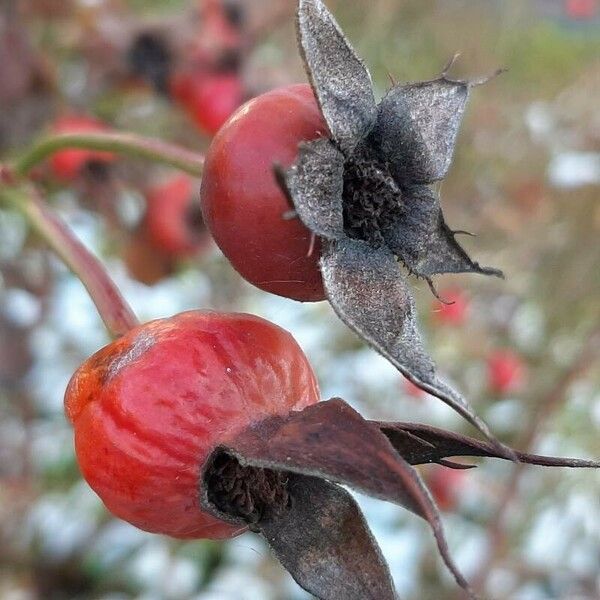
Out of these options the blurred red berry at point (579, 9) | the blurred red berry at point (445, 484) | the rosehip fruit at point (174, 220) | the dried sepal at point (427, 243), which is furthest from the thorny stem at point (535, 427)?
the blurred red berry at point (579, 9)

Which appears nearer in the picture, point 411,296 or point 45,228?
point 411,296

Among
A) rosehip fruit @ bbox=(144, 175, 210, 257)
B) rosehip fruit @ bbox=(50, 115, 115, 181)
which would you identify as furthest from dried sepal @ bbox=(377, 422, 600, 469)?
rosehip fruit @ bbox=(144, 175, 210, 257)

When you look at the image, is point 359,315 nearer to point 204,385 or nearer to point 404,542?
point 204,385

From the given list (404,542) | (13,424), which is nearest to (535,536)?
(404,542)

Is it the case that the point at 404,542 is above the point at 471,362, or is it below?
below

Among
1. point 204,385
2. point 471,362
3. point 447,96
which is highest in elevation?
point 447,96

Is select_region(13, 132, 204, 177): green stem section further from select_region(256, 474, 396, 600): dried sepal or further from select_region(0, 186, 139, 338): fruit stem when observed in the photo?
select_region(256, 474, 396, 600): dried sepal

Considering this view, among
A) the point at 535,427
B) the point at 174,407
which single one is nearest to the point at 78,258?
the point at 174,407

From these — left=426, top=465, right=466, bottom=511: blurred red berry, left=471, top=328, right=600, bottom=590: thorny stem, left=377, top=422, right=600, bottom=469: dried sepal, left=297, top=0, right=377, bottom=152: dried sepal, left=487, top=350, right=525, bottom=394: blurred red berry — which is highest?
left=297, top=0, right=377, bottom=152: dried sepal
